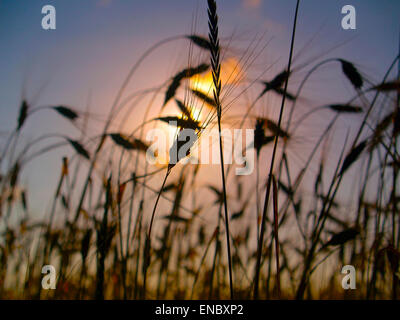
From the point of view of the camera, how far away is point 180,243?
8.52ft

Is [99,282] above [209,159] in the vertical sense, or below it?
below

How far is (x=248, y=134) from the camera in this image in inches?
62.6

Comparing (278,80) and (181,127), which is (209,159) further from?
(278,80)

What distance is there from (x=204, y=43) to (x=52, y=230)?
4.30 ft

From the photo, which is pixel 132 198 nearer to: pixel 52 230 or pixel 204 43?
pixel 52 230

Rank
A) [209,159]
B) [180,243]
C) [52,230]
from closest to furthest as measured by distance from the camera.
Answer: [209,159] < [52,230] < [180,243]

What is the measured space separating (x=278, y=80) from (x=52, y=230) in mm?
1455

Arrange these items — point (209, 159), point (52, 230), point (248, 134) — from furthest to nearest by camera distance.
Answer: point (52, 230) → point (248, 134) → point (209, 159)

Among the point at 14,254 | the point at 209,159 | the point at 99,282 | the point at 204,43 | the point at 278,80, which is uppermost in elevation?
the point at 204,43

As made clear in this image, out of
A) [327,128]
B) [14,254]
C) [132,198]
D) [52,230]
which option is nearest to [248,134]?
[327,128]
